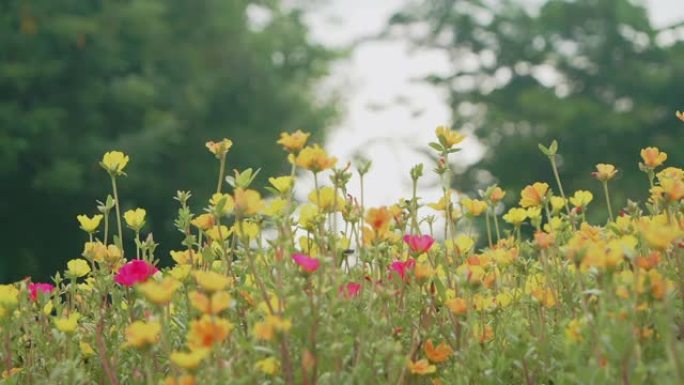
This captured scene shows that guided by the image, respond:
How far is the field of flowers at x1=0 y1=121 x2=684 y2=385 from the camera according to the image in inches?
60.3

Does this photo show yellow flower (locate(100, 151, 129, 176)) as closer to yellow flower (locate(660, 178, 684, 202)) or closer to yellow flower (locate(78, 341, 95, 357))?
yellow flower (locate(78, 341, 95, 357))

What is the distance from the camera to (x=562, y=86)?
1892 centimetres

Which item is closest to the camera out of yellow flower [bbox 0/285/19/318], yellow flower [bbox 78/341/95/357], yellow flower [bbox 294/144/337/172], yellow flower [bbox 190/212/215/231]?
yellow flower [bbox 294/144/337/172]

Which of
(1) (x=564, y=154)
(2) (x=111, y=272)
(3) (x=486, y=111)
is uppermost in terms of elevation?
(3) (x=486, y=111)

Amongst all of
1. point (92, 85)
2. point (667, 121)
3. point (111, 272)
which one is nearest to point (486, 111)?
point (667, 121)

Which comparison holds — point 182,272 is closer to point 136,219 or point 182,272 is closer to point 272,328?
point 136,219

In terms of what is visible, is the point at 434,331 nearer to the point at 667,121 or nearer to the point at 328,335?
the point at 328,335

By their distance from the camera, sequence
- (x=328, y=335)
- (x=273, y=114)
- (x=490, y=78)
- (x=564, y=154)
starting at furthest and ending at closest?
1. (x=490, y=78)
2. (x=564, y=154)
3. (x=273, y=114)
4. (x=328, y=335)

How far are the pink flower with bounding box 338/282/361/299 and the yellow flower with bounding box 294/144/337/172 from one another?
Result: 0.98 feet

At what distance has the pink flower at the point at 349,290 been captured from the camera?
1.95 m

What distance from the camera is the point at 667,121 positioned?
17812mm

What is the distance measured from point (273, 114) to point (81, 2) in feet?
12.4

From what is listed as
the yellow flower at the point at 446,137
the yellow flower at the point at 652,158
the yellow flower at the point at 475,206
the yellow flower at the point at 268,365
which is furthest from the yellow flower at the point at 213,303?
the yellow flower at the point at 652,158

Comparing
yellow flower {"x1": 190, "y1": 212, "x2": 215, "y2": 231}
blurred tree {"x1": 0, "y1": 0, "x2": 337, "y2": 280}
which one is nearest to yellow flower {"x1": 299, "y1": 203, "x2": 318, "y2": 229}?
yellow flower {"x1": 190, "y1": 212, "x2": 215, "y2": 231}
